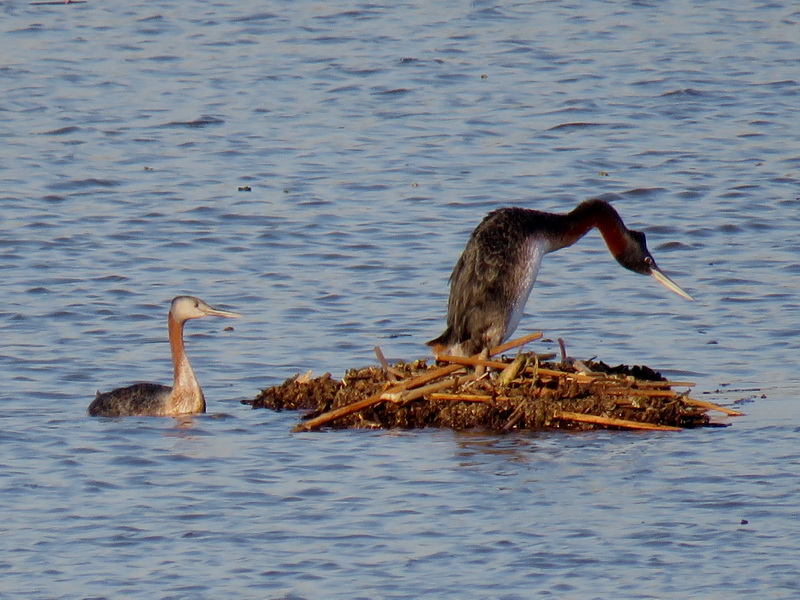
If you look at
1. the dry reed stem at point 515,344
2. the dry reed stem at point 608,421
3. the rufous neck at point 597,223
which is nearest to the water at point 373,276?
the dry reed stem at point 608,421

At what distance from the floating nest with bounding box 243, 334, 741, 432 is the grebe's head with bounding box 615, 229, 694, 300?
1.22 metres

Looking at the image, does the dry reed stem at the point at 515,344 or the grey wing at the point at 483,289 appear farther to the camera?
the grey wing at the point at 483,289

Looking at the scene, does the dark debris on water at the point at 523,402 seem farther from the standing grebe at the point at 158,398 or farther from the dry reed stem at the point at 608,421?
the standing grebe at the point at 158,398

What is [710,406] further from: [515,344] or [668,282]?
[668,282]

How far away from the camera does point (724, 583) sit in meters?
7.16

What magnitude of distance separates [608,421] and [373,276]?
15.0 feet

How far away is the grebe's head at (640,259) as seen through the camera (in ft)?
35.7

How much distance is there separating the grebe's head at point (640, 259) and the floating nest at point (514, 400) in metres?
1.22

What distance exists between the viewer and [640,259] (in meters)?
10.9

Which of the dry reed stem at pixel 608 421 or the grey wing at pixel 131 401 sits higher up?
the dry reed stem at pixel 608 421

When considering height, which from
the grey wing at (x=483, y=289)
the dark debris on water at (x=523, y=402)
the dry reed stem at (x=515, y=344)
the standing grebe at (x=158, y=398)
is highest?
the grey wing at (x=483, y=289)

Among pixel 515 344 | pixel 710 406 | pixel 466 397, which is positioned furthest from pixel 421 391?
pixel 710 406

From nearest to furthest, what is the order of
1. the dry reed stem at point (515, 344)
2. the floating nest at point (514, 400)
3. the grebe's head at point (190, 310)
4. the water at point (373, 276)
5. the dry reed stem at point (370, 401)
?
the water at point (373, 276), the floating nest at point (514, 400), the dry reed stem at point (370, 401), the dry reed stem at point (515, 344), the grebe's head at point (190, 310)

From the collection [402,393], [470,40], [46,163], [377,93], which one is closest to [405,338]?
[402,393]
